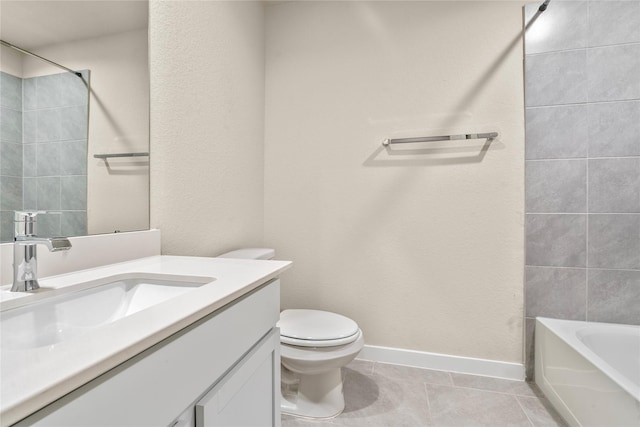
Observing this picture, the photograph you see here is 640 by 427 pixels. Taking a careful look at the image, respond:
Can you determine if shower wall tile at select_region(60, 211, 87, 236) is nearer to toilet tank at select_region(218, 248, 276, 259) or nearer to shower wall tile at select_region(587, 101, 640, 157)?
toilet tank at select_region(218, 248, 276, 259)

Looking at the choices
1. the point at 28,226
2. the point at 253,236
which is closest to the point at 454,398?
the point at 253,236

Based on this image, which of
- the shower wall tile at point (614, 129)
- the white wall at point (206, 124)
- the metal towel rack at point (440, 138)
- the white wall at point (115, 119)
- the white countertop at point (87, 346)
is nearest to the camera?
the white countertop at point (87, 346)

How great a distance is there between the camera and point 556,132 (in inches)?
65.0

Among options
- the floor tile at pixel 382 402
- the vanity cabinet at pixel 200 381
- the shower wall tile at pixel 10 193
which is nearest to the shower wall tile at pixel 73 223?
the shower wall tile at pixel 10 193

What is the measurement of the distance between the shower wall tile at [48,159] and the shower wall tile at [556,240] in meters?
2.07

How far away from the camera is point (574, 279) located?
5.41 ft

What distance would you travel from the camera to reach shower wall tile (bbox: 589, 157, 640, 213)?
5.13 ft

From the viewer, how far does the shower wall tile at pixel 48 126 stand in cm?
84

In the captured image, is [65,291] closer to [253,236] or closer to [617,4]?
[253,236]

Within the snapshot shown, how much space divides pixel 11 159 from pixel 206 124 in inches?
31.4

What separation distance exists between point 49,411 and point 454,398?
1716 millimetres

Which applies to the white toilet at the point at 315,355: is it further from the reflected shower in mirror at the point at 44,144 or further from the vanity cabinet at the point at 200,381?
the reflected shower in mirror at the point at 44,144

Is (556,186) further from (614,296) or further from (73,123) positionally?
(73,123)

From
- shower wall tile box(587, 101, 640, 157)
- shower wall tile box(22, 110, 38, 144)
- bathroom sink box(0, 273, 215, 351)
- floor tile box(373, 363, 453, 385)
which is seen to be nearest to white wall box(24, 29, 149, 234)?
shower wall tile box(22, 110, 38, 144)
